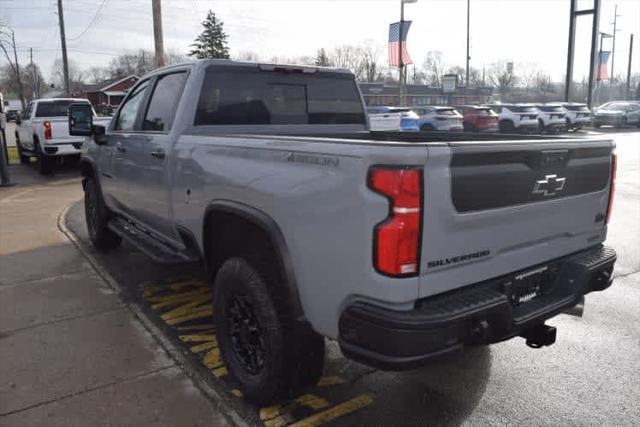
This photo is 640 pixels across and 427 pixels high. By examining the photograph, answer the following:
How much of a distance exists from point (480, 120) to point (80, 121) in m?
21.5

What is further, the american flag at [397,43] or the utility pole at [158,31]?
the american flag at [397,43]

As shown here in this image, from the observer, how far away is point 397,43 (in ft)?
83.4

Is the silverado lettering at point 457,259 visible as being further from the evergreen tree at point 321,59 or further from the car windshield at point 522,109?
the evergreen tree at point 321,59

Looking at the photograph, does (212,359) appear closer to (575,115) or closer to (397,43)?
(397,43)

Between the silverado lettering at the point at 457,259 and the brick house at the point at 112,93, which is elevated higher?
the brick house at the point at 112,93

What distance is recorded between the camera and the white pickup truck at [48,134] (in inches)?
539

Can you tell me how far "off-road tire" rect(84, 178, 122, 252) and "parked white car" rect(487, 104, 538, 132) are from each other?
2246 cm

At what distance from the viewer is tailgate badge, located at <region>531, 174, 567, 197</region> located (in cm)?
273

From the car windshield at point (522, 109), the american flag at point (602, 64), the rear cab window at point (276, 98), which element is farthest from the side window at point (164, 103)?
the american flag at point (602, 64)

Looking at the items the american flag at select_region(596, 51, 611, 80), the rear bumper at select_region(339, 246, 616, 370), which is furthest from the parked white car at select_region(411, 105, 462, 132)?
the american flag at select_region(596, 51, 611, 80)

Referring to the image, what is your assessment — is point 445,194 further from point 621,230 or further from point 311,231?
point 621,230

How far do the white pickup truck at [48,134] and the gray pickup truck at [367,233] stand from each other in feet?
35.7

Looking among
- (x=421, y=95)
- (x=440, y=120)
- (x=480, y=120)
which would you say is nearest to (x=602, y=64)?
(x=421, y=95)

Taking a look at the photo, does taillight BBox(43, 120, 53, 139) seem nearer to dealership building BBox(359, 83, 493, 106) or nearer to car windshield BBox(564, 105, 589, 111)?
car windshield BBox(564, 105, 589, 111)
